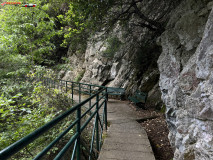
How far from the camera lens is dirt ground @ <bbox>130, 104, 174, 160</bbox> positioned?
3.58 m

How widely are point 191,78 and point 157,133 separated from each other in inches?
104

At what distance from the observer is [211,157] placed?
6.13 feet

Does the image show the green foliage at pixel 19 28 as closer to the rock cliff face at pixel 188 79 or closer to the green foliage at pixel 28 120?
the green foliage at pixel 28 120

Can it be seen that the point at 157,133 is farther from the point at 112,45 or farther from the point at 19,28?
the point at 19,28

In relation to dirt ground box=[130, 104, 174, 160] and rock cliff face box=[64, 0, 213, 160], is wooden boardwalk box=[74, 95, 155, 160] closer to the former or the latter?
dirt ground box=[130, 104, 174, 160]

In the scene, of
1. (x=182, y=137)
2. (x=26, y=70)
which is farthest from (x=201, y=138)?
(x=26, y=70)

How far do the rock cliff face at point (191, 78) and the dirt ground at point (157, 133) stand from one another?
1.46 ft

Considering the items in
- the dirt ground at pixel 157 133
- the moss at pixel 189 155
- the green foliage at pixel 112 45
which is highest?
the green foliage at pixel 112 45

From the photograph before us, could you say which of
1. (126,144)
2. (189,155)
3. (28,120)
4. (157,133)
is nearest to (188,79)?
(189,155)

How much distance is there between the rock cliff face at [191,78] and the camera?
6.82ft

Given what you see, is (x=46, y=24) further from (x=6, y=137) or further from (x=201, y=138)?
(x=201, y=138)

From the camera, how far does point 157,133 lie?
4.56 meters

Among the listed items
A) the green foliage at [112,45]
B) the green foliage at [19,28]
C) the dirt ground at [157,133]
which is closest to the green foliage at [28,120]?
the dirt ground at [157,133]

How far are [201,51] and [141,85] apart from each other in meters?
5.77
